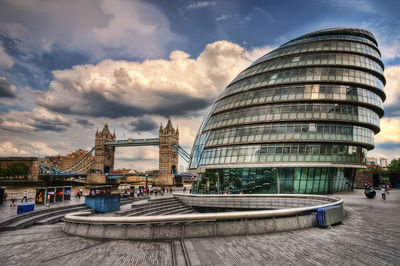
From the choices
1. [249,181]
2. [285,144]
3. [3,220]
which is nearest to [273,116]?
[285,144]

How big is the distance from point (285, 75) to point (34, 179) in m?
181

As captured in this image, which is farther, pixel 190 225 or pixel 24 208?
pixel 24 208

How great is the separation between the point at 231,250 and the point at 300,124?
1288 inches

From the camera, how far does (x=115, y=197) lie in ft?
85.7

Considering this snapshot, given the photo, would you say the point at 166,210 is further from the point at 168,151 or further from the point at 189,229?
the point at 168,151

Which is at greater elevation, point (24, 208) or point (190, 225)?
point (190, 225)

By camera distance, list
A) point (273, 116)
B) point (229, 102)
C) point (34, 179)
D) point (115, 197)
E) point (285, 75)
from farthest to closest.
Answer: point (34, 179) → point (229, 102) → point (285, 75) → point (273, 116) → point (115, 197)

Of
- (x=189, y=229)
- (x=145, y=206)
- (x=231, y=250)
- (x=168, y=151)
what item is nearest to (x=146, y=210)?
(x=145, y=206)

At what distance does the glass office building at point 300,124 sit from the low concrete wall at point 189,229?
81.5ft

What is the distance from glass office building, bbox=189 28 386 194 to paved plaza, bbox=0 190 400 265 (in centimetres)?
2430

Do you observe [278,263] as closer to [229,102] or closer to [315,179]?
[315,179]

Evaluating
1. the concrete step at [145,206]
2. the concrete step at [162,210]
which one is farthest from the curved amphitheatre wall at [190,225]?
the concrete step at [162,210]

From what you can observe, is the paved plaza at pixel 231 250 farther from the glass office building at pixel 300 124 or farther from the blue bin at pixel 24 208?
the glass office building at pixel 300 124

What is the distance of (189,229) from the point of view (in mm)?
12203
